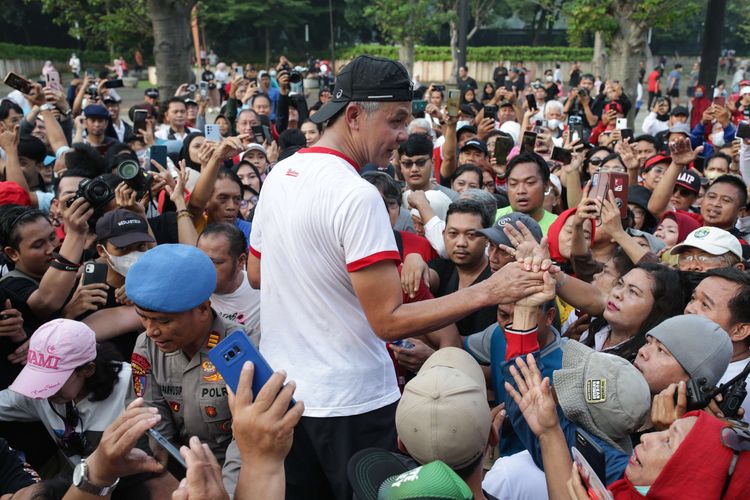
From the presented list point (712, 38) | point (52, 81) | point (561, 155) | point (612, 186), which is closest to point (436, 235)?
point (612, 186)

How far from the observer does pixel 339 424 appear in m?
2.29

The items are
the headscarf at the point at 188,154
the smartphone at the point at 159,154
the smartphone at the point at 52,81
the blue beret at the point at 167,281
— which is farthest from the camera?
the smartphone at the point at 52,81

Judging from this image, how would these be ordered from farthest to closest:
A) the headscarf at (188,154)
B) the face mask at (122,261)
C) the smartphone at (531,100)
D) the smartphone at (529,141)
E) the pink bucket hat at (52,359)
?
the smartphone at (531,100) < the headscarf at (188,154) < the smartphone at (529,141) < the face mask at (122,261) < the pink bucket hat at (52,359)

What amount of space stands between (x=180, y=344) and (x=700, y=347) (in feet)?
6.87

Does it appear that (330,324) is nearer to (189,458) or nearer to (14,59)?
(189,458)

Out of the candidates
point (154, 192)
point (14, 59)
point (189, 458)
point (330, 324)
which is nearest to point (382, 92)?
point (330, 324)

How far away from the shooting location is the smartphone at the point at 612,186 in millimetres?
4340

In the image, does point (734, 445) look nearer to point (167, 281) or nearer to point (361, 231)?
point (361, 231)

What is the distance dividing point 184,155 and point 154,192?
1.85 meters

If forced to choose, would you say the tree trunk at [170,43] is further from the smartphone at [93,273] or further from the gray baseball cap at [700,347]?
the gray baseball cap at [700,347]

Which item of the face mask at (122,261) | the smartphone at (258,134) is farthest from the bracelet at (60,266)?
the smartphone at (258,134)

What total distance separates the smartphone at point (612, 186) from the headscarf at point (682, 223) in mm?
958

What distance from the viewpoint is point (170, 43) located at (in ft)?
47.1

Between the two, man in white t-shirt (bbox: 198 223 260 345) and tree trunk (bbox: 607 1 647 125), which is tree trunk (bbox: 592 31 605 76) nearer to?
tree trunk (bbox: 607 1 647 125)
